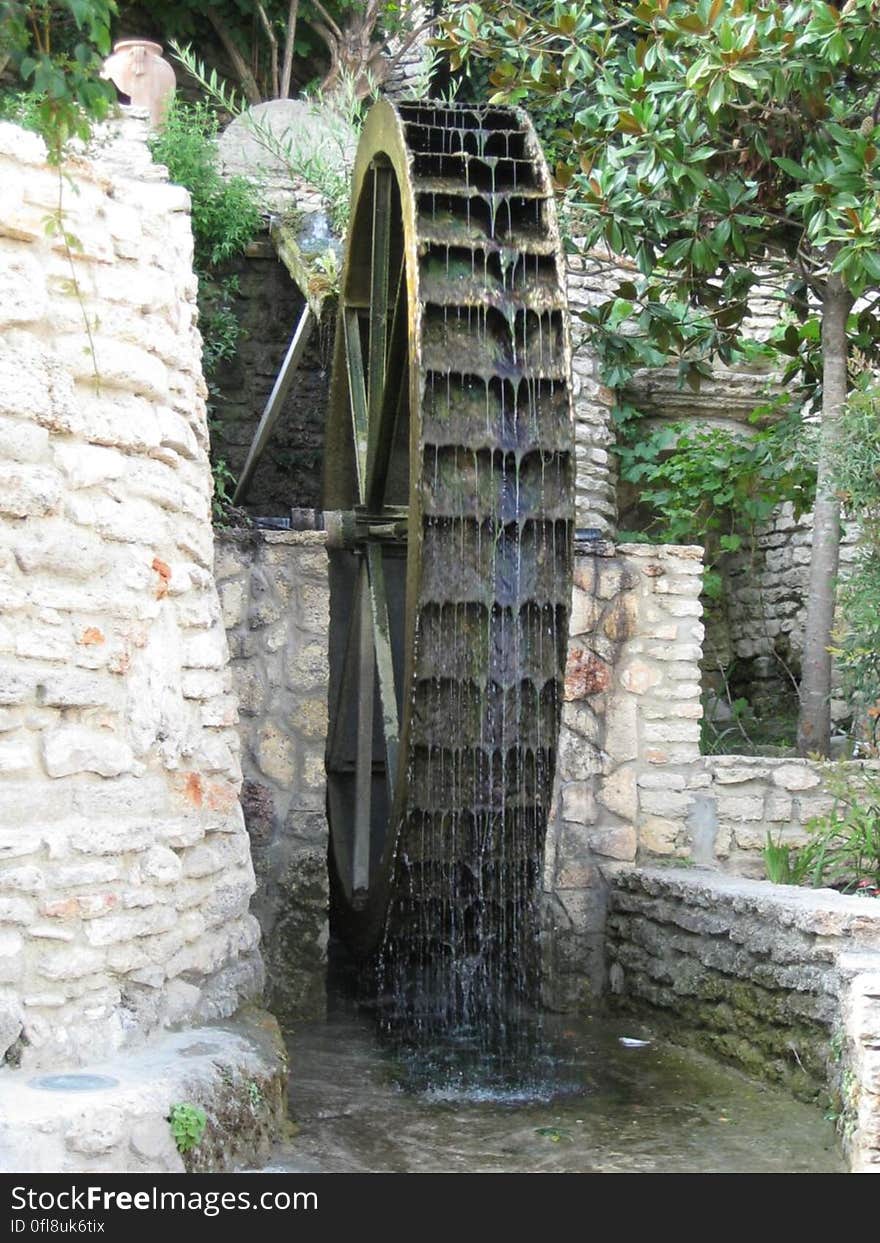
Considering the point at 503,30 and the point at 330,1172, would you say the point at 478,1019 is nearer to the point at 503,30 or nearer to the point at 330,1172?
the point at 330,1172

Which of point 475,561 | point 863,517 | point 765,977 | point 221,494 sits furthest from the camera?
point 863,517

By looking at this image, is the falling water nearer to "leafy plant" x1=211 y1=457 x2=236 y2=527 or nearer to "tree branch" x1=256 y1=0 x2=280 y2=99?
"leafy plant" x1=211 y1=457 x2=236 y2=527

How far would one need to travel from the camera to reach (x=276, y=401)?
678cm

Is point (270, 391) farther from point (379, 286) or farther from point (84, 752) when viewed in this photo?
point (84, 752)

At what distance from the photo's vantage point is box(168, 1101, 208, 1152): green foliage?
8.93ft

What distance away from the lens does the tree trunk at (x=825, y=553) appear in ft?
20.0

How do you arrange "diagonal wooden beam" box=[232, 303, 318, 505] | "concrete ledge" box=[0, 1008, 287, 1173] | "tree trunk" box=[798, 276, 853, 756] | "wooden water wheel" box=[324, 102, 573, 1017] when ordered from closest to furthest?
1. "concrete ledge" box=[0, 1008, 287, 1173]
2. "wooden water wheel" box=[324, 102, 573, 1017]
3. "tree trunk" box=[798, 276, 853, 756]
4. "diagonal wooden beam" box=[232, 303, 318, 505]

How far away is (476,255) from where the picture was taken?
4523 mm

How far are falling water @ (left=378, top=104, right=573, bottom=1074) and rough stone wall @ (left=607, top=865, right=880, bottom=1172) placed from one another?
1.52 feet

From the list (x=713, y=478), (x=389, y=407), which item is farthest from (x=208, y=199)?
(x=713, y=478)

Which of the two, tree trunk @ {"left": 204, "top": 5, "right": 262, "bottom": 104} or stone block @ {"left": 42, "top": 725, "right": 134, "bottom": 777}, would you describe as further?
tree trunk @ {"left": 204, "top": 5, "right": 262, "bottom": 104}

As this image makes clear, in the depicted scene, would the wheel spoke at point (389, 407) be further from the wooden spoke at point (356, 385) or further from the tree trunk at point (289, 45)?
the tree trunk at point (289, 45)

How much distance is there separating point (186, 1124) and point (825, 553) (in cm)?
421

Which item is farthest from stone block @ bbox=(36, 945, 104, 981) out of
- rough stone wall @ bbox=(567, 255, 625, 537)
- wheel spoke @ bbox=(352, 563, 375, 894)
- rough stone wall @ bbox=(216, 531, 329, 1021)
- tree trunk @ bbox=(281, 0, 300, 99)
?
tree trunk @ bbox=(281, 0, 300, 99)
